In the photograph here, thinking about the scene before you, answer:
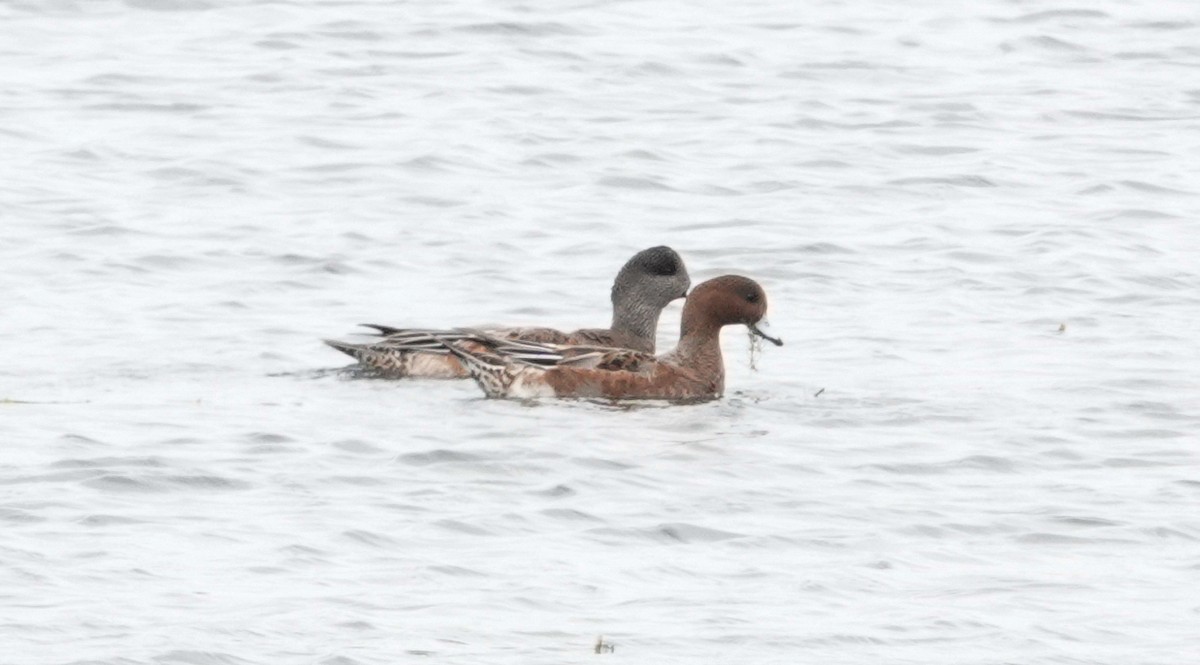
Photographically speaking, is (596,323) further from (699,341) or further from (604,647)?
(604,647)

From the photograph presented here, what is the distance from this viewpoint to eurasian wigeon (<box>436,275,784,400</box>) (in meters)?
13.2

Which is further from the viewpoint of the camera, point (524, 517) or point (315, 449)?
point (315, 449)

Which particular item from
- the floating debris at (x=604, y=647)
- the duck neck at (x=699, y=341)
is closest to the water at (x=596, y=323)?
the floating debris at (x=604, y=647)

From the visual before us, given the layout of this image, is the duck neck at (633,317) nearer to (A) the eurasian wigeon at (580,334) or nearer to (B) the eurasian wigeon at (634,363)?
(A) the eurasian wigeon at (580,334)

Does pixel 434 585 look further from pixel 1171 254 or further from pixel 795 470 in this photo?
pixel 1171 254

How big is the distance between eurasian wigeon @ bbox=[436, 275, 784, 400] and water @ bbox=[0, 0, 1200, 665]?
0.64 ft

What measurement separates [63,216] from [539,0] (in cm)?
1011

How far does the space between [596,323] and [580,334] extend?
4.91ft

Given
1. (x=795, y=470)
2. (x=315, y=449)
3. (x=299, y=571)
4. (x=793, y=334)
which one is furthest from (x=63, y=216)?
(x=299, y=571)

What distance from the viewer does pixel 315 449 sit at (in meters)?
11.5

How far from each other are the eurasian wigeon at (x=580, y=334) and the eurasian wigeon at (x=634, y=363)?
0.16m

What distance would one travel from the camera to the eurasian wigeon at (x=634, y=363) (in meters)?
13.2

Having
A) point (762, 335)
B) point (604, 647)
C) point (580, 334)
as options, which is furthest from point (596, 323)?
point (604, 647)

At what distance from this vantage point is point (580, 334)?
1404 cm
